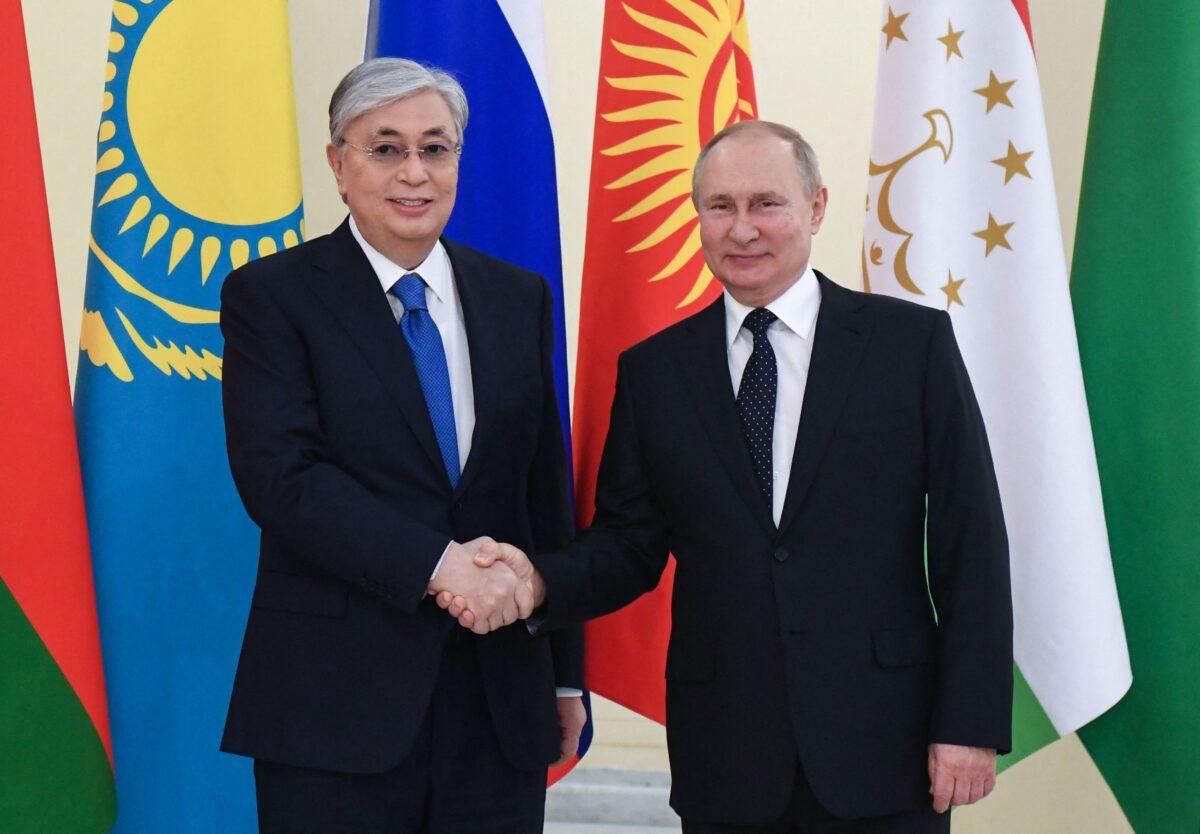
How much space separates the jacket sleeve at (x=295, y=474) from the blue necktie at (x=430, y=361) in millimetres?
124

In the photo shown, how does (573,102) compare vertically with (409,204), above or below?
above

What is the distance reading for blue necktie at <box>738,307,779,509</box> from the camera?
1.76m

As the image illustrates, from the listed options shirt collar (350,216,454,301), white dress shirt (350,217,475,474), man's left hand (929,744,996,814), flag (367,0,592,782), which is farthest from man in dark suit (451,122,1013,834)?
flag (367,0,592,782)

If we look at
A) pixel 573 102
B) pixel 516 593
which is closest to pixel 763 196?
pixel 516 593

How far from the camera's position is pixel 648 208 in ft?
8.11

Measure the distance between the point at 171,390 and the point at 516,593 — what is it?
37.0 inches

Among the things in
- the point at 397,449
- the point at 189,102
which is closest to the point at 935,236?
the point at 397,449

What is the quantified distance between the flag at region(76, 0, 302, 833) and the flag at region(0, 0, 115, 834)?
0.10m

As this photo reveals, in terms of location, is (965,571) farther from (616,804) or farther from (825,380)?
(616,804)

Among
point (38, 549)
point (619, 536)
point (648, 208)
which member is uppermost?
point (648, 208)

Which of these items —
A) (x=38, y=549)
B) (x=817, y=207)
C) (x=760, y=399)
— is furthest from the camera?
(x=38, y=549)

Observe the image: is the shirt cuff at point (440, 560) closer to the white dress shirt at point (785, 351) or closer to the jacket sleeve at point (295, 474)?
the jacket sleeve at point (295, 474)

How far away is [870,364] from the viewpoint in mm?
1772

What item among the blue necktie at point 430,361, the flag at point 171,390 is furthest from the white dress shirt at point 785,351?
the flag at point 171,390
